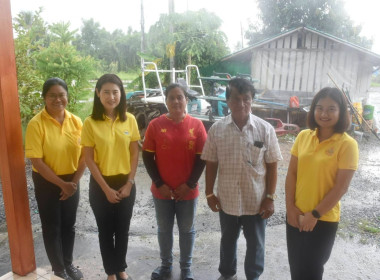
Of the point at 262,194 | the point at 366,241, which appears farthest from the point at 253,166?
the point at 366,241

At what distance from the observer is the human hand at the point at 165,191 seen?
2328 millimetres

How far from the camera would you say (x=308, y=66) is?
998 centimetres

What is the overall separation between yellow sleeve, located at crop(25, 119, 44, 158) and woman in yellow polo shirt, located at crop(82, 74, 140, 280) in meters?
0.29

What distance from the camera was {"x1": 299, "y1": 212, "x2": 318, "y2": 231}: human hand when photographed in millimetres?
1804

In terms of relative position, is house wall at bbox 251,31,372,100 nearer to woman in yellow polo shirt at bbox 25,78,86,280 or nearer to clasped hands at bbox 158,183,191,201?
clasped hands at bbox 158,183,191,201

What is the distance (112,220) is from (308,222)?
4.50 feet

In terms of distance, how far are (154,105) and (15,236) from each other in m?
5.18

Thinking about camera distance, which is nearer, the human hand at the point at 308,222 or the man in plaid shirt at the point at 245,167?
the human hand at the point at 308,222

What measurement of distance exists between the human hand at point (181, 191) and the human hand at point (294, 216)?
0.73m

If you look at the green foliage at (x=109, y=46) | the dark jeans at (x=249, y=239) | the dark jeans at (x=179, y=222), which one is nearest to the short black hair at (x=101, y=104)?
the dark jeans at (x=179, y=222)

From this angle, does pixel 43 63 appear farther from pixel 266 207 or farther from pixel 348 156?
pixel 348 156

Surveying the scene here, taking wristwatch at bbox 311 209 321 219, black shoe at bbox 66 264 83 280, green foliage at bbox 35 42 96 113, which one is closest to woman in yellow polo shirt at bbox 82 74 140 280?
black shoe at bbox 66 264 83 280

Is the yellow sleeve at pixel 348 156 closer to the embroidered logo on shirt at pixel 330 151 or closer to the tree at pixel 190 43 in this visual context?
the embroidered logo on shirt at pixel 330 151

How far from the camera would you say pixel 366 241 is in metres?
3.30
